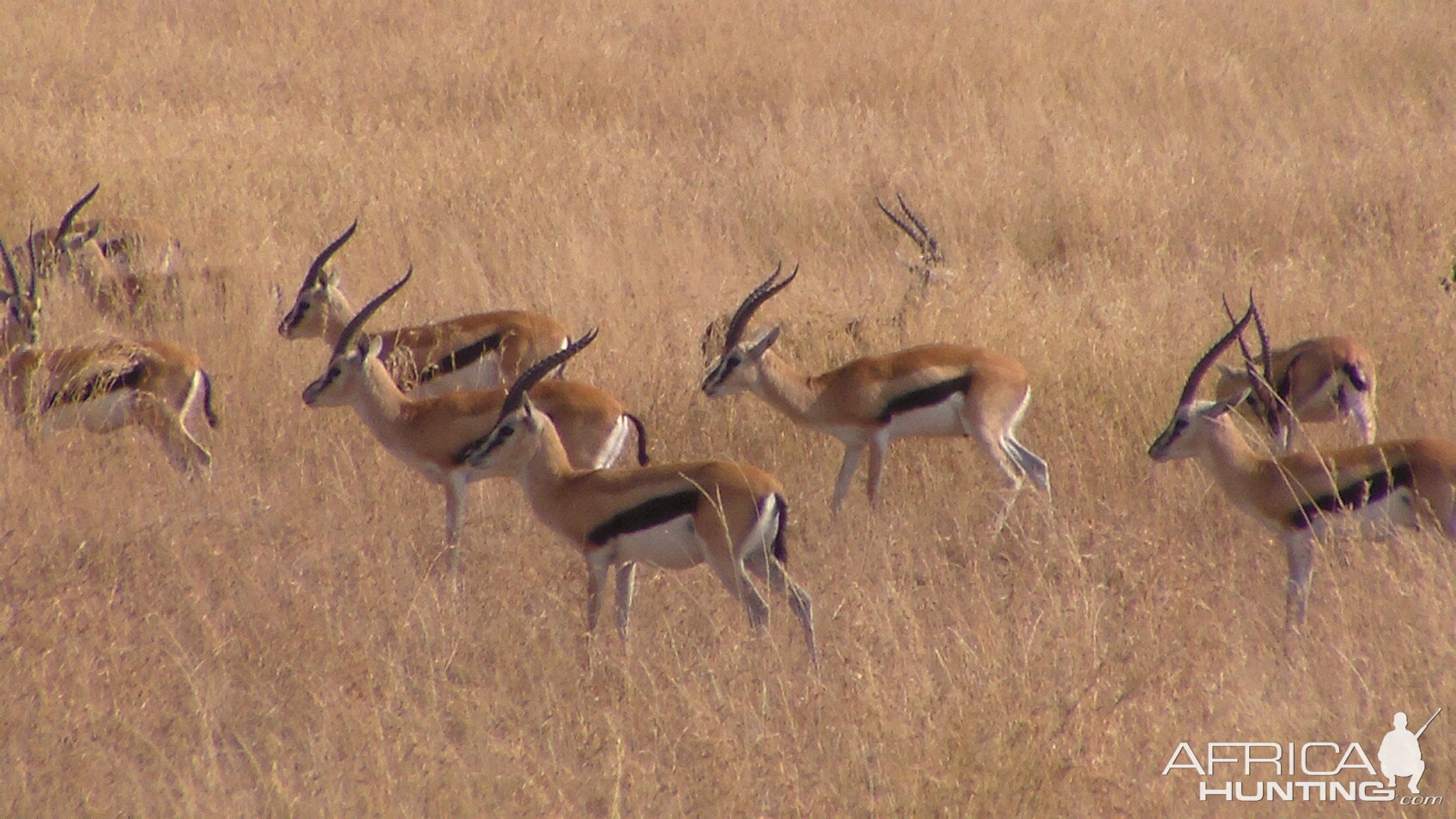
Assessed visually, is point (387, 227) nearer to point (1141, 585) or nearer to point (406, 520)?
point (406, 520)

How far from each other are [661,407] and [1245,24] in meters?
10.7

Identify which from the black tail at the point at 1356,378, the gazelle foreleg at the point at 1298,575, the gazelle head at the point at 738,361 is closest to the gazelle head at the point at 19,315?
the gazelle head at the point at 738,361

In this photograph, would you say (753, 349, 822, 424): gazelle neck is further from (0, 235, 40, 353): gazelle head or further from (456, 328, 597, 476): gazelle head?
(0, 235, 40, 353): gazelle head

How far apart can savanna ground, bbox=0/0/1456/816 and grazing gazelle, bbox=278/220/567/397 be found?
0.41 m

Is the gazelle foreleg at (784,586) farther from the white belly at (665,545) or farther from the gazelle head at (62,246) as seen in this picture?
the gazelle head at (62,246)

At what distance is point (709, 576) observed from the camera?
5.54 m

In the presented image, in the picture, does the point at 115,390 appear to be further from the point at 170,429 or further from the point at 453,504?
Result: the point at 453,504

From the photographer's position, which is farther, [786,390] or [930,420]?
[786,390]

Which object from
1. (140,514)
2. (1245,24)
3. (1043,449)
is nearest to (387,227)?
(140,514)

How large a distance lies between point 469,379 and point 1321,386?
3711mm

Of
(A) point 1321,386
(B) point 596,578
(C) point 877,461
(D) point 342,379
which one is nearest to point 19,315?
(D) point 342,379

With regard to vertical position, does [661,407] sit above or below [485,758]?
above

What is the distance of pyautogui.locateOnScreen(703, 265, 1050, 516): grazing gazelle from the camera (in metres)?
6.34

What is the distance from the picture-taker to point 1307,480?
16.6ft
